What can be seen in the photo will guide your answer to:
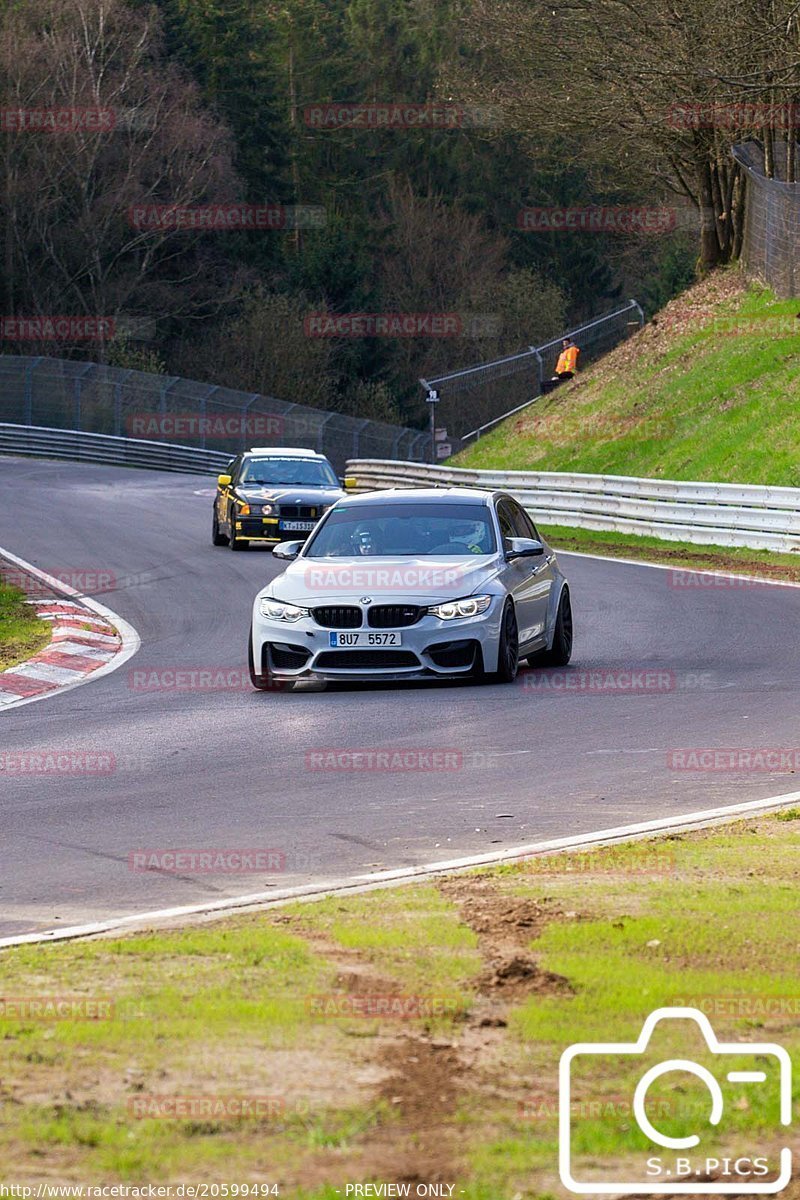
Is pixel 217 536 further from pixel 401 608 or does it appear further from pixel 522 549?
pixel 401 608

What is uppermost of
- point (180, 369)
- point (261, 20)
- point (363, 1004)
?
point (261, 20)

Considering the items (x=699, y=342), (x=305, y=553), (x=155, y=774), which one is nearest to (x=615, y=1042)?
(x=155, y=774)

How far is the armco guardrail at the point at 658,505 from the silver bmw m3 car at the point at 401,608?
12619 mm

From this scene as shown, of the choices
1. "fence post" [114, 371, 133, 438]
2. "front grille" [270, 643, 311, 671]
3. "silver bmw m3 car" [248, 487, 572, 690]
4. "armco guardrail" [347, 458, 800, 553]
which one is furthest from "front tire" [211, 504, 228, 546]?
"fence post" [114, 371, 133, 438]

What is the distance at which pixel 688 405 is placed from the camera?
39.0 m

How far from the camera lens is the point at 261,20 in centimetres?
8112

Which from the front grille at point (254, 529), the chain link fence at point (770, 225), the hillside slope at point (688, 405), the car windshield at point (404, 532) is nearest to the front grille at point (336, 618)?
the car windshield at point (404, 532)

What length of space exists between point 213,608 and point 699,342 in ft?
82.8

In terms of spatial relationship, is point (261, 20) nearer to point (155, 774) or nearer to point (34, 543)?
point (34, 543)

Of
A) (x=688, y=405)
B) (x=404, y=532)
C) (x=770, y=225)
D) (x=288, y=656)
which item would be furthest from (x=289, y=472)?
(x=770, y=225)

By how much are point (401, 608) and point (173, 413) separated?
139 feet

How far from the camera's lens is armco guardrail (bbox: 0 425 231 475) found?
52.7 metres

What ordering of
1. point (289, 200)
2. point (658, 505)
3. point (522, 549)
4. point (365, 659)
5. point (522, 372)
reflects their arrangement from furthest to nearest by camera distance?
point (289, 200), point (522, 372), point (658, 505), point (522, 549), point (365, 659)

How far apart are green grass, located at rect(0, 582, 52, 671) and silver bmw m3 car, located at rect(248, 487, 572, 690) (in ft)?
9.66
